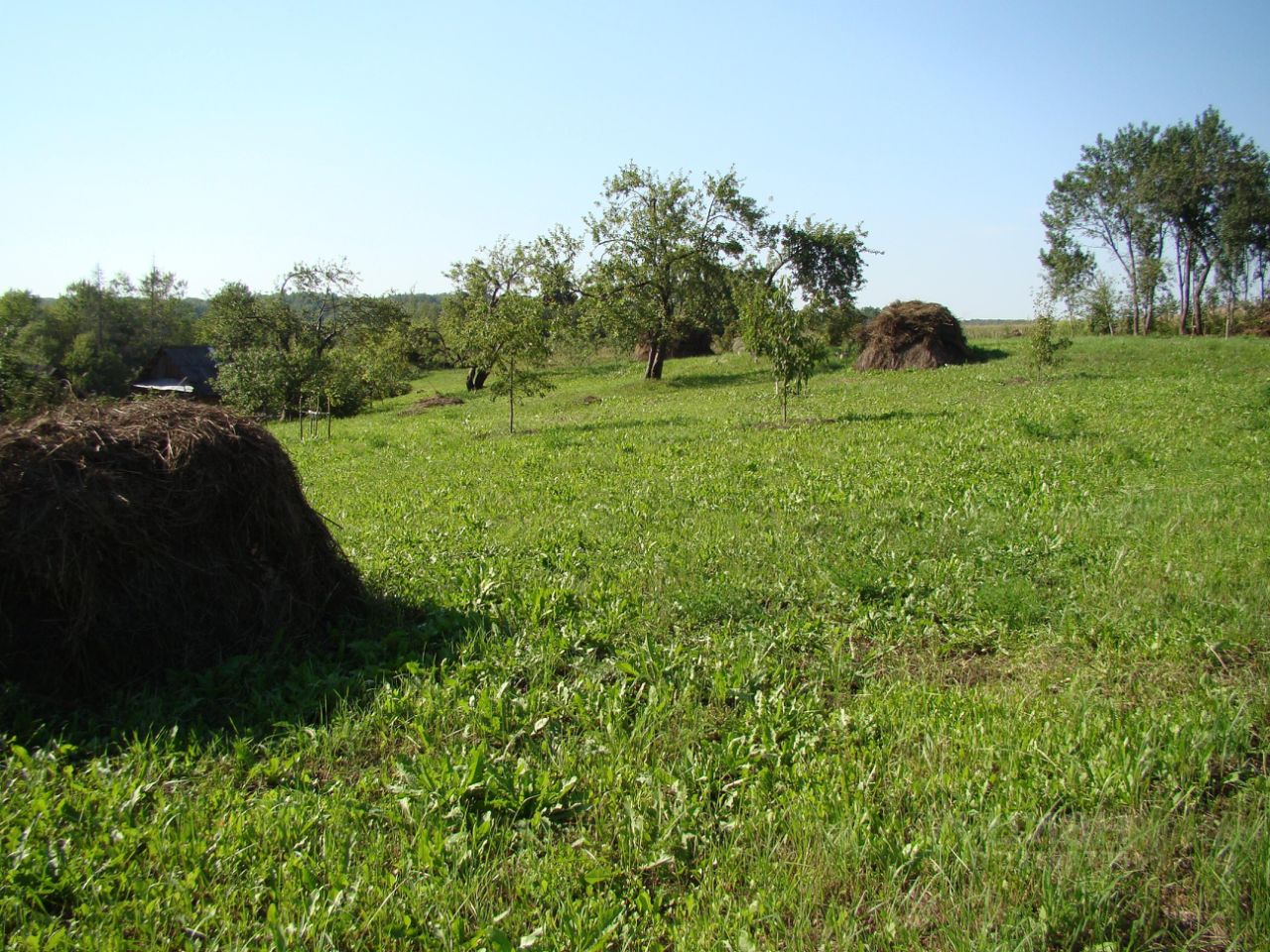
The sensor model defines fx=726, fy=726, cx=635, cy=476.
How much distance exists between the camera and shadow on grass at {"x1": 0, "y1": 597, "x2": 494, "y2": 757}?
4.11 metres

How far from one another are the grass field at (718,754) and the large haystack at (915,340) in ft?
75.6

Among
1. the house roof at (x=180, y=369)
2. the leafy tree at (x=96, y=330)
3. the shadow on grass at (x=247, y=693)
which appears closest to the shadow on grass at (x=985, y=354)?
the shadow on grass at (x=247, y=693)

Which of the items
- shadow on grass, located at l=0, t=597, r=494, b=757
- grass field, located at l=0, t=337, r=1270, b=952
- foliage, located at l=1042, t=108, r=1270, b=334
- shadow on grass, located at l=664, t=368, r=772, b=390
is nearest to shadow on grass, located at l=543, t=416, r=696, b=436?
grass field, located at l=0, t=337, r=1270, b=952

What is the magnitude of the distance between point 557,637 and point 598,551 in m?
2.08

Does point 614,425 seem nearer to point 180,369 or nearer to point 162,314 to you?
point 180,369

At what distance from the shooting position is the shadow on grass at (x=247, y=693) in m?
4.11

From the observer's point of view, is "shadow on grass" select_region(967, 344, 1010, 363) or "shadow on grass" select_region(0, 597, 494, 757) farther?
"shadow on grass" select_region(967, 344, 1010, 363)

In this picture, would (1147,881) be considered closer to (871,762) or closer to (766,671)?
(871,762)

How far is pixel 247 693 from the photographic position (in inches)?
181

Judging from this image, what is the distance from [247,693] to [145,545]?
3.92ft

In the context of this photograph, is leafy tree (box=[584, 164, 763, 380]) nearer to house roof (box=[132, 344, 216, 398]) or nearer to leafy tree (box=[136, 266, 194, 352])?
house roof (box=[132, 344, 216, 398])

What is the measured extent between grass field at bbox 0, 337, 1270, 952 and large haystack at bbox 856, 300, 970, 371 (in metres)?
23.1

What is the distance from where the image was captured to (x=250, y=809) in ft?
10.9

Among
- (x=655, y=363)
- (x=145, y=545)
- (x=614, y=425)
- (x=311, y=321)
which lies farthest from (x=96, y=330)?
(x=145, y=545)
